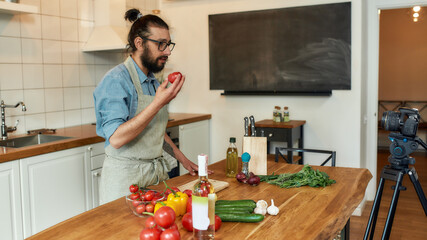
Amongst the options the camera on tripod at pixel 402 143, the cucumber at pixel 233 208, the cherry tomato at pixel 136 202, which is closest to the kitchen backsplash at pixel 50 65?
the cherry tomato at pixel 136 202

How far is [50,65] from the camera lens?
353 centimetres

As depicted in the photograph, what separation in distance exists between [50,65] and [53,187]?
1195mm

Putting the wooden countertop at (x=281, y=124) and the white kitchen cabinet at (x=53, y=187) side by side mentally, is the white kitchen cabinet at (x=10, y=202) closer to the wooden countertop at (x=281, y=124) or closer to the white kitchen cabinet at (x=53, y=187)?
the white kitchen cabinet at (x=53, y=187)

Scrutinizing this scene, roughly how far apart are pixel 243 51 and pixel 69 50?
5.65 ft

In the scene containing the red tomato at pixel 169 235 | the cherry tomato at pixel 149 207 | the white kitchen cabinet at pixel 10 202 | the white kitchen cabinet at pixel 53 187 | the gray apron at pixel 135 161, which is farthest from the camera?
the white kitchen cabinet at pixel 53 187

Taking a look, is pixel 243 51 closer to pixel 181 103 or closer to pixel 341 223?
pixel 181 103

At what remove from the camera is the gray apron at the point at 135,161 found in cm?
206

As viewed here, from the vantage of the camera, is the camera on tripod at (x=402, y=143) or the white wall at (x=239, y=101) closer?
the camera on tripod at (x=402, y=143)

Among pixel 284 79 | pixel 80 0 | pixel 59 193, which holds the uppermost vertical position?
pixel 80 0

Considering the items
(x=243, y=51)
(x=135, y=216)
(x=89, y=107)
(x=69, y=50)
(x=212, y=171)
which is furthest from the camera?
(x=243, y=51)

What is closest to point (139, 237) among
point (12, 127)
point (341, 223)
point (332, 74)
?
point (341, 223)

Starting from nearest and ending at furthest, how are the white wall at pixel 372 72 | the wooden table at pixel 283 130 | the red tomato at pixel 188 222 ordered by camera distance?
the red tomato at pixel 188 222
the wooden table at pixel 283 130
the white wall at pixel 372 72

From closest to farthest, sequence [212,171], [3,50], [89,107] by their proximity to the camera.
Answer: [212,171]
[3,50]
[89,107]

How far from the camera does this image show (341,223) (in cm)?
155
